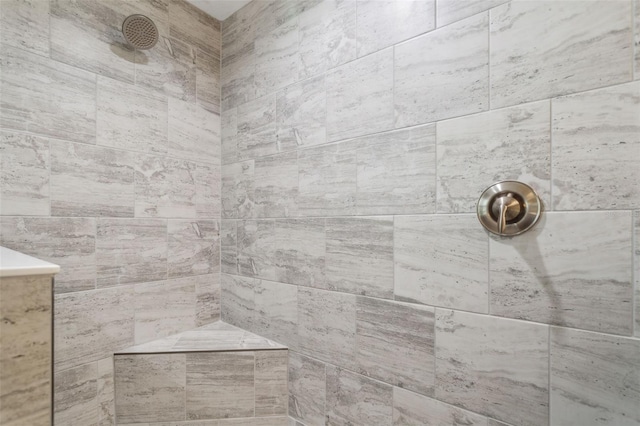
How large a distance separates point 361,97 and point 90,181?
1.21 meters

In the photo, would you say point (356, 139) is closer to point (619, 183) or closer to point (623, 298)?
point (619, 183)

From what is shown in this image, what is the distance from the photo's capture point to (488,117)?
975 mm

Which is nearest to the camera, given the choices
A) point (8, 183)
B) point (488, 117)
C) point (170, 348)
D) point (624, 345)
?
point (624, 345)

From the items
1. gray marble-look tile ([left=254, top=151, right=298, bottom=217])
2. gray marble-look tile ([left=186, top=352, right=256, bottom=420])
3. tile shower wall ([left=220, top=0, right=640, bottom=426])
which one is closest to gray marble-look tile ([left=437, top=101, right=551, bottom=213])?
tile shower wall ([left=220, top=0, right=640, bottom=426])

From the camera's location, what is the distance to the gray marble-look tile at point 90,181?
51.4 inches

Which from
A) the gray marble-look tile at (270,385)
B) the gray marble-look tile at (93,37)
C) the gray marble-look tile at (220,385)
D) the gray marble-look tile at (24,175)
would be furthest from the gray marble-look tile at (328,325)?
the gray marble-look tile at (93,37)

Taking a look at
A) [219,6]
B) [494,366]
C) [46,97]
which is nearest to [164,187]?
[46,97]

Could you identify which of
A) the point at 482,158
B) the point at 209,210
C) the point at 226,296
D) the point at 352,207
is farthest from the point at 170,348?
the point at 482,158

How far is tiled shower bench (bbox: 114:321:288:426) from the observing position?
4.70 ft

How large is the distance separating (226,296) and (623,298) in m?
1.69

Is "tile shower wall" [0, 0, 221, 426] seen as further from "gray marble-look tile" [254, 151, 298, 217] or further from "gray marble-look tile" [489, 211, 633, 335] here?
"gray marble-look tile" [489, 211, 633, 335]

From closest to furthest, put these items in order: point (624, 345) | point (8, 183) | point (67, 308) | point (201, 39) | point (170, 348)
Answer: point (624, 345), point (8, 183), point (67, 308), point (170, 348), point (201, 39)

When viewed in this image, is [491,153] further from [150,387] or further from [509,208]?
[150,387]

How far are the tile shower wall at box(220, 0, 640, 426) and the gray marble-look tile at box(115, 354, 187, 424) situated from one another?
16.8 inches
